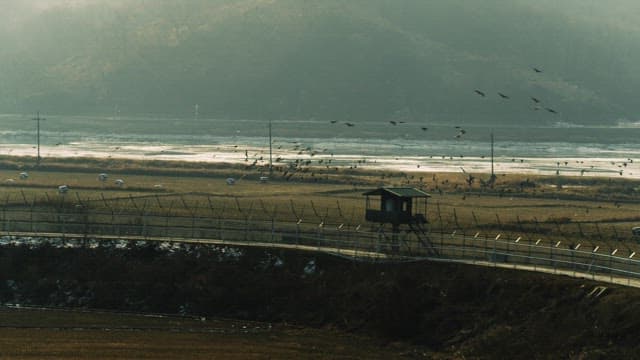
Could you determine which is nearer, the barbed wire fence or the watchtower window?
the barbed wire fence

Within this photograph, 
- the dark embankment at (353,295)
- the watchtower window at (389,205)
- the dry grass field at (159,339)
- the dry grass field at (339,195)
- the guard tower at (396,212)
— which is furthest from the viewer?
the dry grass field at (339,195)

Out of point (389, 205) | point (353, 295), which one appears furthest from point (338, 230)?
point (353, 295)

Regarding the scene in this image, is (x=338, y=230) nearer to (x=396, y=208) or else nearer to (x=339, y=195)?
(x=396, y=208)

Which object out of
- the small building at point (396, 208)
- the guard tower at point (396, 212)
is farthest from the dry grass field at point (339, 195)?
the small building at point (396, 208)

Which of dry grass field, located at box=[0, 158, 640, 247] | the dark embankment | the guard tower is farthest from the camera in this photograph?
dry grass field, located at box=[0, 158, 640, 247]

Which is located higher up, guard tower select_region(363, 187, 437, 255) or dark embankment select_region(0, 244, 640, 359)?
guard tower select_region(363, 187, 437, 255)

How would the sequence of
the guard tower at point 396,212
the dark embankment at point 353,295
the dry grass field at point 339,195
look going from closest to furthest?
the dark embankment at point 353,295 → the guard tower at point 396,212 → the dry grass field at point 339,195

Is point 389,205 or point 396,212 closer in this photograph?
point 396,212

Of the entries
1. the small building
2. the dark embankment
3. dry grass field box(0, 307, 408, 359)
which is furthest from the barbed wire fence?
dry grass field box(0, 307, 408, 359)

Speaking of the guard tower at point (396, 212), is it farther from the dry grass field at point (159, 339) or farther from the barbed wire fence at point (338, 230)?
the dry grass field at point (159, 339)

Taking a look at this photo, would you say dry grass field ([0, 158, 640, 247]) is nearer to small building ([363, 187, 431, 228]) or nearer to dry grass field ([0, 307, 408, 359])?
small building ([363, 187, 431, 228])
